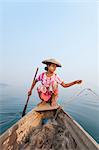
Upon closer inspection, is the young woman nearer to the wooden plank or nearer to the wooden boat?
the wooden plank

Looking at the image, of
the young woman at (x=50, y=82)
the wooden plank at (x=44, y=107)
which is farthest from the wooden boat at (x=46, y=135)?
the young woman at (x=50, y=82)

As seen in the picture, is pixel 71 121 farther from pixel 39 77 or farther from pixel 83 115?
pixel 83 115

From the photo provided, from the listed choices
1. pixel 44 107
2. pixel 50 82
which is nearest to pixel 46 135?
pixel 44 107

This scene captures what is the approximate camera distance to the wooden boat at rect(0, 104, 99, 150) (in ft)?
7.30

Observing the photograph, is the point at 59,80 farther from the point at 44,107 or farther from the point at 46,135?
the point at 46,135

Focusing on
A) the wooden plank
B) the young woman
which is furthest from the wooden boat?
the young woman

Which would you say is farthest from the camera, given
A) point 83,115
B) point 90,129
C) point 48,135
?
point 83,115

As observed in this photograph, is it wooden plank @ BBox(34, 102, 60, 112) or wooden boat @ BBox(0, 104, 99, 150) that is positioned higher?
wooden plank @ BBox(34, 102, 60, 112)

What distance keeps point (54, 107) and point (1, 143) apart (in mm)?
1207

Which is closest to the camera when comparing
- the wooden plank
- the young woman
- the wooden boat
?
the wooden boat

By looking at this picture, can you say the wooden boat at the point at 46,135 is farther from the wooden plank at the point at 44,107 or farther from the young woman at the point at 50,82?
the young woman at the point at 50,82

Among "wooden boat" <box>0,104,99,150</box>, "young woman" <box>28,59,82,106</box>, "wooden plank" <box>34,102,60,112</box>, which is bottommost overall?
"wooden boat" <box>0,104,99,150</box>

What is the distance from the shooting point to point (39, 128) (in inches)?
112

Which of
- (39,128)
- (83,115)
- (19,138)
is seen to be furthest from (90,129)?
(19,138)
